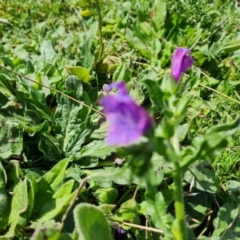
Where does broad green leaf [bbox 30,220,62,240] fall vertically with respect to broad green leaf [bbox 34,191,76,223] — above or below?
below

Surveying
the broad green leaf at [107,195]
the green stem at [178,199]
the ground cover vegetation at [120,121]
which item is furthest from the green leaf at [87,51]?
the green stem at [178,199]

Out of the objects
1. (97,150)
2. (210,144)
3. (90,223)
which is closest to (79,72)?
(97,150)

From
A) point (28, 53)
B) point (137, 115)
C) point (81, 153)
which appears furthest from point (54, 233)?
point (28, 53)

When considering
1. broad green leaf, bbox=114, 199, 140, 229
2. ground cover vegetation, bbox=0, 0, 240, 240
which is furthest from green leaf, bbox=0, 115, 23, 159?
broad green leaf, bbox=114, 199, 140, 229

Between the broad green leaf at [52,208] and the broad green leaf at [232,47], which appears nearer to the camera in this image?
the broad green leaf at [52,208]

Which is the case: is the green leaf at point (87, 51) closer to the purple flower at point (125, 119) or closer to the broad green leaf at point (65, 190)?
the broad green leaf at point (65, 190)

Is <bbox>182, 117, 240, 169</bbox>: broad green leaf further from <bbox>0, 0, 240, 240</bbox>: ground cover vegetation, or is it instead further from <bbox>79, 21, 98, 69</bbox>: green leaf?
<bbox>79, 21, 98, 69</bbox>: green leaf
